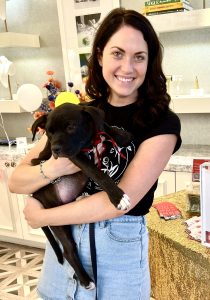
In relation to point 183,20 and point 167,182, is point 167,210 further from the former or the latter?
point 183,20

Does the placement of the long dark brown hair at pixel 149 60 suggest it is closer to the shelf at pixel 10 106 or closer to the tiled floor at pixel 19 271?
the tiled floor at pixel 19 271

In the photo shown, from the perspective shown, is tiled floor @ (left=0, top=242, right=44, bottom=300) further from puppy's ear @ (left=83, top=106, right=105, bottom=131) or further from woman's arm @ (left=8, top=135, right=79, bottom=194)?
puppy's ear @ (left=83, top=106, right=105, bottom=131)

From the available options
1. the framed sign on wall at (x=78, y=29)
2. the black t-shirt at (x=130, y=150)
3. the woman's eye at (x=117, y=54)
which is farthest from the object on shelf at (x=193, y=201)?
the framed sign on wall at (x=78, y=29)

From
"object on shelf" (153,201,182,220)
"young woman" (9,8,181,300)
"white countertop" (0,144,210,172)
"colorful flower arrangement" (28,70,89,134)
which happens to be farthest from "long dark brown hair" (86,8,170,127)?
"colorful flower arrangement" (28,70,89,134)

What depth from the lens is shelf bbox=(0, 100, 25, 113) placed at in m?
2.99

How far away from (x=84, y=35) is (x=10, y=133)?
56.1 inches

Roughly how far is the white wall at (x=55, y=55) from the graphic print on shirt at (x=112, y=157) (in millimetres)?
1763

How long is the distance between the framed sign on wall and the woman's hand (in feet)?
6.03

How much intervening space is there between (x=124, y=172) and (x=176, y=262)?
588mm

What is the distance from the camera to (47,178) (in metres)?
1.00

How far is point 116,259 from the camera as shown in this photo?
3.21 feet

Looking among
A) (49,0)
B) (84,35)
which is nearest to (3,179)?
(84,35)

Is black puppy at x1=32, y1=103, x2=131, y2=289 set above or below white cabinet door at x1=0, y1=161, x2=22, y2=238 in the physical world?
above

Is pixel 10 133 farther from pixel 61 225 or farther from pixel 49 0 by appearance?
pixel 61 225
